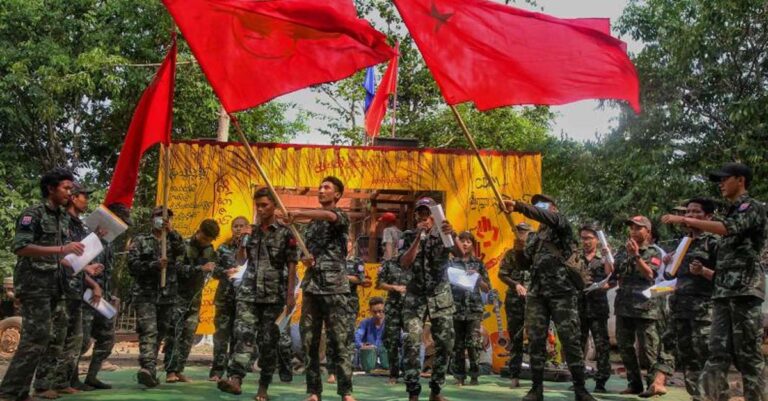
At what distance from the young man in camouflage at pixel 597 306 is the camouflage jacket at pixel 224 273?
4.23 meters

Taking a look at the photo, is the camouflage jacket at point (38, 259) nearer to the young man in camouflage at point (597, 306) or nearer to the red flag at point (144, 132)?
the red flag at point (144, 132)

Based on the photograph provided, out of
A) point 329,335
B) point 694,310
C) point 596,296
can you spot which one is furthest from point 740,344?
point 329,335

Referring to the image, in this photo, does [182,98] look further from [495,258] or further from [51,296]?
[51,296]

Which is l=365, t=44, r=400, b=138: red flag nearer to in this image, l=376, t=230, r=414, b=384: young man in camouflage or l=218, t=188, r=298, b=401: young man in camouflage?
l=376, t=230, r=414, b=384: young man in camouflage

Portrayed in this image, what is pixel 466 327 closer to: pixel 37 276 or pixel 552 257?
pixel 552 257

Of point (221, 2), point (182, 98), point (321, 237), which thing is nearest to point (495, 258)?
point (321, 237)

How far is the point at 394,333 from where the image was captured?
10.8m

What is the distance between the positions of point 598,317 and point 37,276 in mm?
6310

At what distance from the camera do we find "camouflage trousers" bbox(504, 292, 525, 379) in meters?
10.7

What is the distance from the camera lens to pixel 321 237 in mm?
7863

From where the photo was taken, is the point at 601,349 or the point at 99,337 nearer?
the point at 99,337

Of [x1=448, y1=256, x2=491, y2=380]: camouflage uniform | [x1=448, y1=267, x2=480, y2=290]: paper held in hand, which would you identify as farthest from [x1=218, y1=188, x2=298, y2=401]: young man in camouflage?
[x1=448, y1=256, x2=491, y2=380]: camouflage uniform

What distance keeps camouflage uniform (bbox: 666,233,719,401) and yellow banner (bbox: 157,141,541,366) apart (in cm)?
497

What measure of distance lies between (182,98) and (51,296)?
13.8 m
